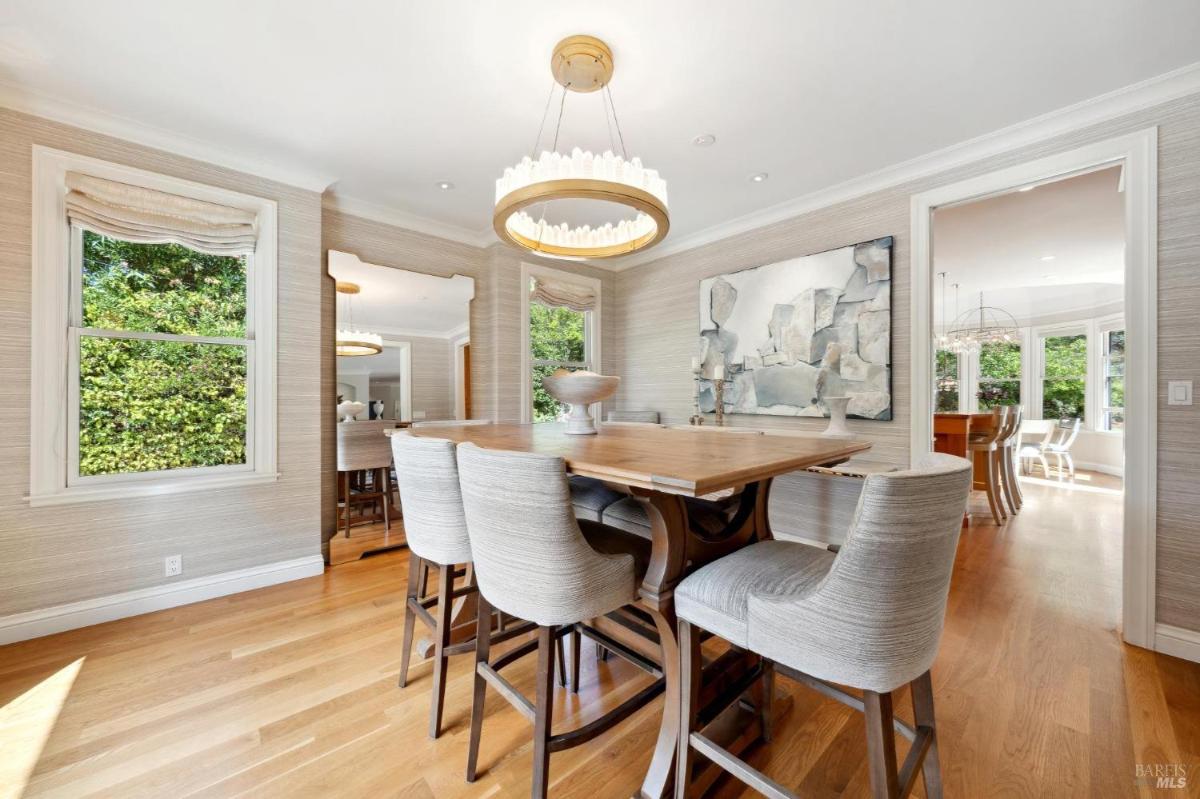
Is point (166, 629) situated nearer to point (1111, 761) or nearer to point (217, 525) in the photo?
point (217, 525)

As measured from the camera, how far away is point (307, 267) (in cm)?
297

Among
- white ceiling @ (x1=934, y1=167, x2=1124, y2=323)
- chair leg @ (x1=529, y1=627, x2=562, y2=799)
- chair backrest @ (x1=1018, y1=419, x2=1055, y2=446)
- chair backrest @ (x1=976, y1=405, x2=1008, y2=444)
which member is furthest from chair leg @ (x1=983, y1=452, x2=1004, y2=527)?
chair leg @ (x1=529, y1=627, x2=562, y2=799)

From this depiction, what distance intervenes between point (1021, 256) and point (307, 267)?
6439 millimetres

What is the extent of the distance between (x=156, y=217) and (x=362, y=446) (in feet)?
5.54

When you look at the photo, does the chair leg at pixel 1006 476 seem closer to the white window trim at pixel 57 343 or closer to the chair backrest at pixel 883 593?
the chair backrest at pixel 883 593

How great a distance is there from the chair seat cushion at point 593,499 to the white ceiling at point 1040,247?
2.67 meters

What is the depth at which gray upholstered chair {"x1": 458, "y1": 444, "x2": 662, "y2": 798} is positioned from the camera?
1095 mm

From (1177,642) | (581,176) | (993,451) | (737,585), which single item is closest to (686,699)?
(737,585)

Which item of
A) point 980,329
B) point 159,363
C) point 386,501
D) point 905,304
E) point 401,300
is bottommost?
point 386,501

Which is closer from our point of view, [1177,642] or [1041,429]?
[1177,642]

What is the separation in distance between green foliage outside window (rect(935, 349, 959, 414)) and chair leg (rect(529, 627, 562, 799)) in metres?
8.73

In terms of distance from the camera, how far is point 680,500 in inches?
47.9

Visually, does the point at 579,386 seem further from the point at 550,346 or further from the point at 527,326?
the point at 550,346

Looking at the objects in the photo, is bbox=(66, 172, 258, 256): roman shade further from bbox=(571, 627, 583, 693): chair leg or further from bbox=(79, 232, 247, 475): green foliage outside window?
bbox=(571, 627, 583, 693): chair leg
